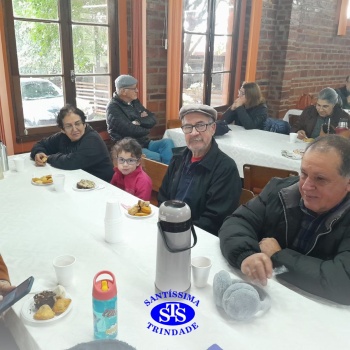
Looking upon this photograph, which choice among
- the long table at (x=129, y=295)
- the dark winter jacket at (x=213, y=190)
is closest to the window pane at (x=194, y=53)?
the dark winter jacket at (x=213, y=190)

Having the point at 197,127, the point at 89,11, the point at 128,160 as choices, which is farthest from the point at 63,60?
the point at 197,127

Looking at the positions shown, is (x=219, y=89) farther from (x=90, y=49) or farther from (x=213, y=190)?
(x=213, y=190)

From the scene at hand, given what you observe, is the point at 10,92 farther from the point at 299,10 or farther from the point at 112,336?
the point at 299,10

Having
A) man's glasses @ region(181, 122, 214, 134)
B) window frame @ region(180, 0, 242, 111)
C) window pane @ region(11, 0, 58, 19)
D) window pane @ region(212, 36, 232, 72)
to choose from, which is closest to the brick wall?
window frame @ region(180, 0, 242, 111)

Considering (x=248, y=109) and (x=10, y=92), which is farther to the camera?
(x=248, y=109)

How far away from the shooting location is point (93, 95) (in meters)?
3.66

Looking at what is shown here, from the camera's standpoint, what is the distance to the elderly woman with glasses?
135 inches

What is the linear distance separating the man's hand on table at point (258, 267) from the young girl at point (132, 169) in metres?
1.12

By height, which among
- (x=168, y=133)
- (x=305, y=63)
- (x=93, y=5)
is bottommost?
(x=168, y=133)

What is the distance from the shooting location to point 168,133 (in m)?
3.67

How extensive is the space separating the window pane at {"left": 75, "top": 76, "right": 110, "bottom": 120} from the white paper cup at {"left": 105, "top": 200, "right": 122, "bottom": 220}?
8.13 feet

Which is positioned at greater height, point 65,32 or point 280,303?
point 65,32

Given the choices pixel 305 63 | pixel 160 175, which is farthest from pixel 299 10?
pixel 160 175

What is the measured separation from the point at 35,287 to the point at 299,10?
17.9 feet
